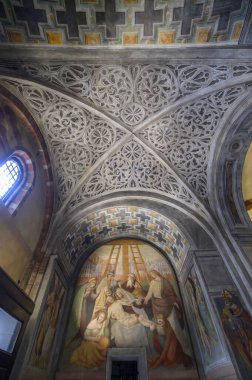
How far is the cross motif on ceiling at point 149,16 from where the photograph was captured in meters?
4.55

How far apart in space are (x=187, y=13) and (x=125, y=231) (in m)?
8.26

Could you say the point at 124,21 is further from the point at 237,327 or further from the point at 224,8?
the point at 237,327

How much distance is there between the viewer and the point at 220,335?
16.7 ft

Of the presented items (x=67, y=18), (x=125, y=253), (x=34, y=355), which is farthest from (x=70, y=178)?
(x=34, y=355)

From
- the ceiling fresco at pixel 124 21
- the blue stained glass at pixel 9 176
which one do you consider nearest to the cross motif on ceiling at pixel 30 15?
the ceiling fresco at pixel 124 21

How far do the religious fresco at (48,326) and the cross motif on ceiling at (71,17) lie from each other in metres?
7.12

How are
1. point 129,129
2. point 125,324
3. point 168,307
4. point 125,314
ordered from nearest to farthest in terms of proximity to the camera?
point 125,324 → point 125,314 → point 129,129 → point 168,307

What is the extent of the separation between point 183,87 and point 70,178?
515cm

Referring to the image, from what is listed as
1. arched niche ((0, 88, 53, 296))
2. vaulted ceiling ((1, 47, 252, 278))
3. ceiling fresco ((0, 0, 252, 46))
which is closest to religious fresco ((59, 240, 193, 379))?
vaulted ceiling ((1, 47, 252, 278))

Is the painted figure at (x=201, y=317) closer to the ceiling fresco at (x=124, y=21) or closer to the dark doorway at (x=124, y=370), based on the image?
the dark doorway at (x=124, y=370)

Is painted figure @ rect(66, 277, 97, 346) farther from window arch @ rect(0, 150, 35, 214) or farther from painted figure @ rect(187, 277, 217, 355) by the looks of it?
window arch @ rect(0, 150, 35, 214)

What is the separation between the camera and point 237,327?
16.8 feet

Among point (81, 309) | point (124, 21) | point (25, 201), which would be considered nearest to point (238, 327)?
point (81, 309)

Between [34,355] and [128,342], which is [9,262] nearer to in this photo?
[34,355]
